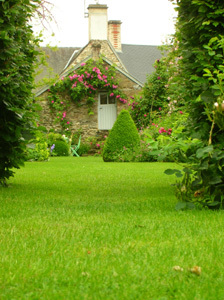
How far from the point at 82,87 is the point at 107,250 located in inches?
712

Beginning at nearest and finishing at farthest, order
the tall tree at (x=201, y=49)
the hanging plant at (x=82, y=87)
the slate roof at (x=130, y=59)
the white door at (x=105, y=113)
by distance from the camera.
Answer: the tall tree at (x=201, y=49)
the hanging plant at (x=82, y=87)
the white door at (x=105, y=113)
the slate roof at (x=130, y=59)

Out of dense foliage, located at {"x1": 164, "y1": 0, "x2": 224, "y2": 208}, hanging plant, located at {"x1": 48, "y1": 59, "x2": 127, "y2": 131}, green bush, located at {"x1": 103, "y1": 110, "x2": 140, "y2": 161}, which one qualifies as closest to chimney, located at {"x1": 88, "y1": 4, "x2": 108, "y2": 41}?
hanging plant, located at {"x1": 48, "y1": 59, "x2": 127, "y2": 131}

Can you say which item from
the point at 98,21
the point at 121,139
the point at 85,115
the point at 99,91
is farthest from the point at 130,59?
the point at 121,139

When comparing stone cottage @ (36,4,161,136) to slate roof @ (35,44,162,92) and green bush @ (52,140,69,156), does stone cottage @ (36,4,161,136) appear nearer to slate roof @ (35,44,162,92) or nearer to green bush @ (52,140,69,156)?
slate roof @ (35,44,162,92)

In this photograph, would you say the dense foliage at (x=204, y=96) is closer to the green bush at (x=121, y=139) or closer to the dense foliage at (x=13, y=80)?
the dense foliage at (x=13, y=80)

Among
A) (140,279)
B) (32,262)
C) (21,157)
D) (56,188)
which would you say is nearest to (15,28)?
(21,157)

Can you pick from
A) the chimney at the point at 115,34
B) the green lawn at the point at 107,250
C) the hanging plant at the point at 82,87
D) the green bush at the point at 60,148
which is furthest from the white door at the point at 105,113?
the green lawn at the point at 107,250

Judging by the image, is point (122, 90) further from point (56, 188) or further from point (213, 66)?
point (213, 66)

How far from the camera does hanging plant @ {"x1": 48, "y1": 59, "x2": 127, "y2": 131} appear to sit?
20125mm

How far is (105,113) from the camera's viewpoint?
21.4m

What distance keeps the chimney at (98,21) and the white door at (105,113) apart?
369 centimetres

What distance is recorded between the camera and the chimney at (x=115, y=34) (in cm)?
2670

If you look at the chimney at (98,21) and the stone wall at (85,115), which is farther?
the chimney at (98,21)

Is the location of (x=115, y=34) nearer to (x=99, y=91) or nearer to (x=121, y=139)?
(x=99, y=91)
